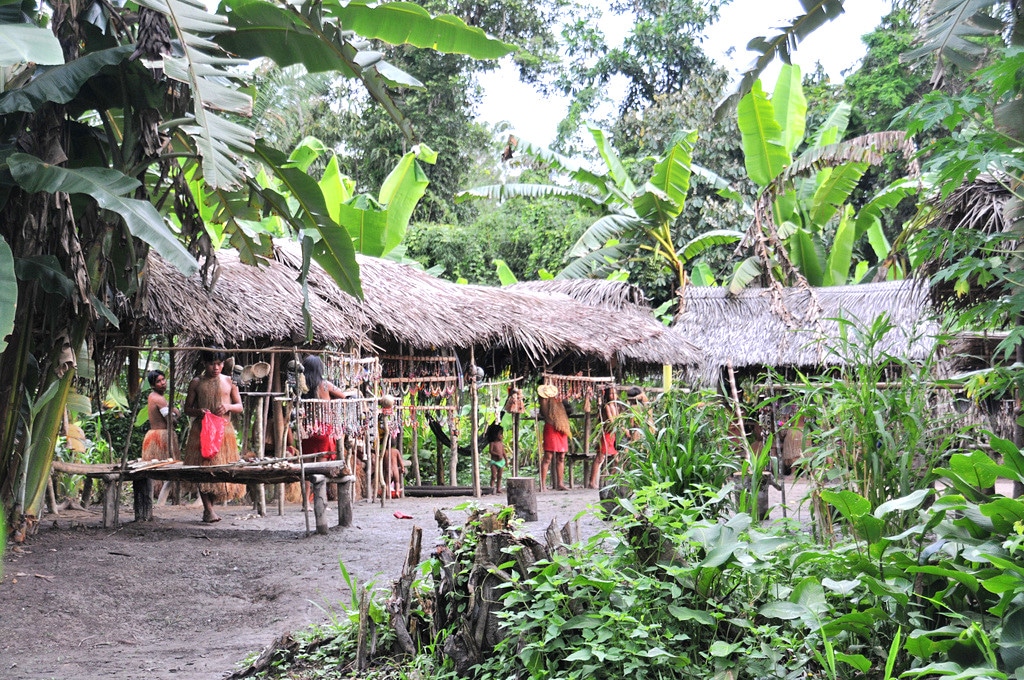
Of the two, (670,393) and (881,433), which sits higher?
(670,393)

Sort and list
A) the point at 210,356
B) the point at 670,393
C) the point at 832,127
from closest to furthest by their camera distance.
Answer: the point at 670,393
the point at 210,356
the point at 832,127

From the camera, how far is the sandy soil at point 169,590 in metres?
5.15

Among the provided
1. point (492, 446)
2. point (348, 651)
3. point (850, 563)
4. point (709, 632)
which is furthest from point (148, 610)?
point (492, 446)

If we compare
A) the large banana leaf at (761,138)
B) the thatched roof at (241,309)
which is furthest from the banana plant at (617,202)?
the thatched roof at (241,309)

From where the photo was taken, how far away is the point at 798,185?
15.3 m

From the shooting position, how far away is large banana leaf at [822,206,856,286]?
15.7 meters

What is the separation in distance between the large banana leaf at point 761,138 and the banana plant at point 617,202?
914 mm

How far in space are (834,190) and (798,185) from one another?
1007 mm

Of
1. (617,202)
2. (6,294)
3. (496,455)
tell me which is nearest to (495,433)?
(496,455)

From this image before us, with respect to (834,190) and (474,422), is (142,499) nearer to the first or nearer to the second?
(474,422)

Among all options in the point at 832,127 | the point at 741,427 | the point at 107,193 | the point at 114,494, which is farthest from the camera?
the point at 832,127

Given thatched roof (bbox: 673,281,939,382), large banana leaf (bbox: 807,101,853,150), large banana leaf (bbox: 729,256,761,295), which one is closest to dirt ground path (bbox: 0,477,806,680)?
thatched roof (bbox: 673,281,939,382)

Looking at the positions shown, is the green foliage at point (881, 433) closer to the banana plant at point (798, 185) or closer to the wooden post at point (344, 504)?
the wooden post at point (344, 504)

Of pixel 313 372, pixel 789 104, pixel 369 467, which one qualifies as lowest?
pixel 369 467
